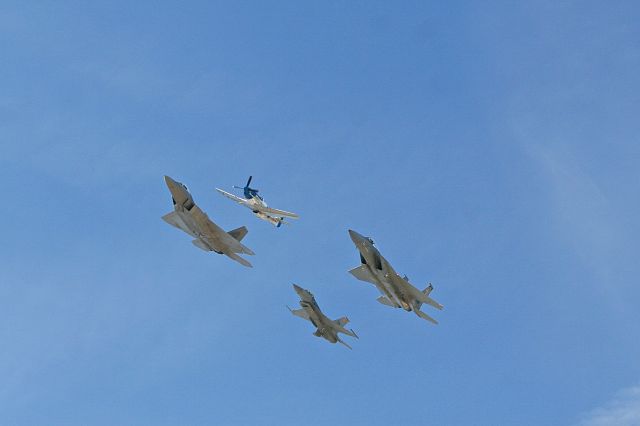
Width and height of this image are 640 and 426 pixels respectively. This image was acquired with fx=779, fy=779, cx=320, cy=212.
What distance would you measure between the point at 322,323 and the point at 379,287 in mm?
13681

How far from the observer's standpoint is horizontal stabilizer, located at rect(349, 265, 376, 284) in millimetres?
110750

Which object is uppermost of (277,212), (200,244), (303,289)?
(277,212)

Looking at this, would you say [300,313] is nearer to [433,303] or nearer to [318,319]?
[318,319]

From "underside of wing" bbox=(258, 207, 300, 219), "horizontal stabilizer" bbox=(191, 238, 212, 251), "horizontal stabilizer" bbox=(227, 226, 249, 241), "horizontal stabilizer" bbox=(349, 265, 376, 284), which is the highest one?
"underside of wing" bbox=(258, 207, 300, 219)

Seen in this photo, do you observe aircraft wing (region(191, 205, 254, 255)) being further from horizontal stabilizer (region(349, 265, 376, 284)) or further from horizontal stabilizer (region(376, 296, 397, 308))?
A: horizontal stabilizer (region(376, 296, 397, 308))

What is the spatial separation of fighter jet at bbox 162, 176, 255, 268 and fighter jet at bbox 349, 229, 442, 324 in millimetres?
15793

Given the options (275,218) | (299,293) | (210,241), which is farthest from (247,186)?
(210,241)

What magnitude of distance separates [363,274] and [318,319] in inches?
529

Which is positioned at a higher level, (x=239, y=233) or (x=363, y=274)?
(x=363, y=274)

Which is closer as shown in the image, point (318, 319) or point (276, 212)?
point (318, 319)

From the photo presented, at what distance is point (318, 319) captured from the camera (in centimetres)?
12069

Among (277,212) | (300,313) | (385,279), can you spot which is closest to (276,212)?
(277,212)

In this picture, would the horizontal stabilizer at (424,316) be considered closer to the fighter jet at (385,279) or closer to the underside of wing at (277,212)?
the fighter jet at (385,279)

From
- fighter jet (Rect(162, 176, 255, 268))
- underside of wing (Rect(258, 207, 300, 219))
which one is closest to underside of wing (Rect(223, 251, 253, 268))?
fighter jet (Rect(162, 176, 255, 268))
